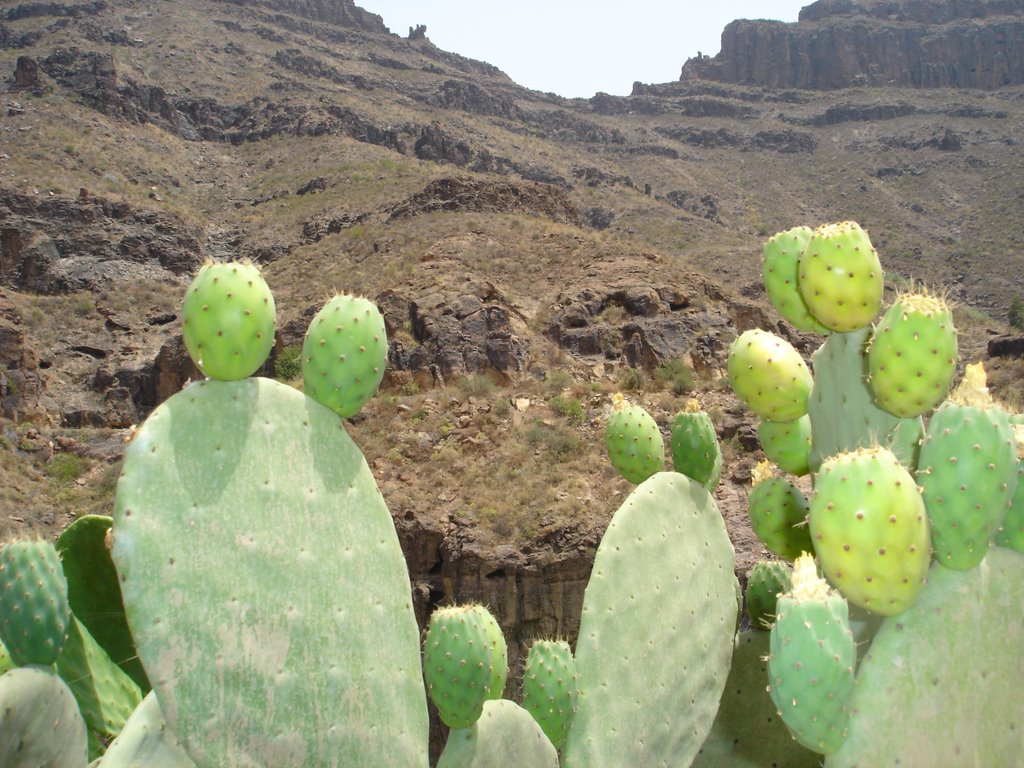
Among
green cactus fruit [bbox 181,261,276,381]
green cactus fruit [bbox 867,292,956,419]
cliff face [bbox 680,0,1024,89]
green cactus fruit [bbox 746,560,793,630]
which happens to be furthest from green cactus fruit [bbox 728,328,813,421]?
cliff face [bbox 680,0,1024,89]

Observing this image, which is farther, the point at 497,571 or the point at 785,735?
the point at 497,571

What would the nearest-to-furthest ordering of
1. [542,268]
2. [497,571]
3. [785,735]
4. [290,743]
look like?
[290,743] → [785,735] → [497,571] → [542,268]

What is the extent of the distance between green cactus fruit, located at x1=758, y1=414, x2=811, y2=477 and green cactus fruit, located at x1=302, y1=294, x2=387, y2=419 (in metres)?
1.55

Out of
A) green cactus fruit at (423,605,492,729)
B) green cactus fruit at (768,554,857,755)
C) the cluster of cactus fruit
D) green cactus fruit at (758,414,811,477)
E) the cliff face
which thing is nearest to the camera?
green cactus fruit at (768,554,857,755)

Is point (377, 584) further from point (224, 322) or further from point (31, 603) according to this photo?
point (31, 603)

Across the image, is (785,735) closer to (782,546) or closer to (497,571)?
(782,546)

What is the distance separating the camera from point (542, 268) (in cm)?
2491

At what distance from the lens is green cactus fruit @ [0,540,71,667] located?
244 cm

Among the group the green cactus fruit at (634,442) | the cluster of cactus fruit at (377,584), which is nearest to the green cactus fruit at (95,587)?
the cluster of cactus fruit at (377,584)

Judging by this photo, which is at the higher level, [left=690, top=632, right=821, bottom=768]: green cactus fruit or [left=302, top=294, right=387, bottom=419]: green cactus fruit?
[left=302, top=294, right=387, bottom=419]: green cactus fruit

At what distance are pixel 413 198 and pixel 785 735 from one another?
29.5 m

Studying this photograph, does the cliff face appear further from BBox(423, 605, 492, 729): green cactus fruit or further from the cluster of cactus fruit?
BBox(423, 605, 492, 729): green cactus fruit

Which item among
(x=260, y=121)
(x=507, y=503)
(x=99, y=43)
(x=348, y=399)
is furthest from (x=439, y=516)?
(x=99, y=43)

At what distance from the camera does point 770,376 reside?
3.18 m
